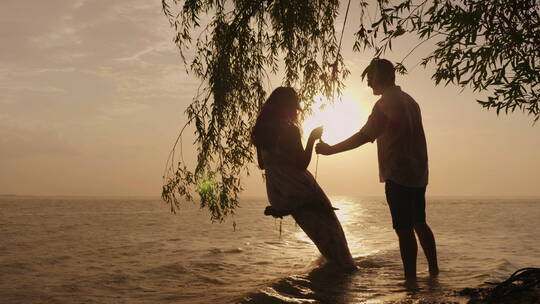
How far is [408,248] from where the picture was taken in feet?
16.6

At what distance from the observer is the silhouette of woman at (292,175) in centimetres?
554

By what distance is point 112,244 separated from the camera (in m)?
11.1

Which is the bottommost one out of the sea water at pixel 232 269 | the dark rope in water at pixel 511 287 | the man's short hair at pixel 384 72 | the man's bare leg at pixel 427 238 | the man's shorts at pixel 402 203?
the sea water at pixel 232 269

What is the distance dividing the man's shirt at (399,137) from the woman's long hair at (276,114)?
34.6 inches

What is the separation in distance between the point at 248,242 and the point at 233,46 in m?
4.95

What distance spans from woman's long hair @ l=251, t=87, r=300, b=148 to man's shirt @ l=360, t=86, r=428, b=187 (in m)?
0.88

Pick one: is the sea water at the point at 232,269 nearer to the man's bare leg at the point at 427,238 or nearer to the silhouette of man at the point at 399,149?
the man's bare leg at the point at 427,238

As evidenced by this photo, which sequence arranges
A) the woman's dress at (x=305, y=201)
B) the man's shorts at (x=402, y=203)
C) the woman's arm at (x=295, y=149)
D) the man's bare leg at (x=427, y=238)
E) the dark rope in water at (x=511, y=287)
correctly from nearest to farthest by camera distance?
the dark rope in water at (x=511, y=287)
the man's shorts at (x=402, y=203)
the man's bare leg at (x=427, y=238)
the woman's arm at (x=295, y=149)
the woman's dress at (x=305, y=201)

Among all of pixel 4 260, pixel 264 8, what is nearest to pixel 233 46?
pixel 264 8

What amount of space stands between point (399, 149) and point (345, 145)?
559 millimetres

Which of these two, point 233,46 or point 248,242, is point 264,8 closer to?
point 233,46

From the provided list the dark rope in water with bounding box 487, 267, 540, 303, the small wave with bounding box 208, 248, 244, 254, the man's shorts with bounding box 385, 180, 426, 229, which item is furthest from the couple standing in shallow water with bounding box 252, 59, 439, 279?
the small wave with bounding box 208, 248, 244, 254

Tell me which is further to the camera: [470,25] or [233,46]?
[233,46]

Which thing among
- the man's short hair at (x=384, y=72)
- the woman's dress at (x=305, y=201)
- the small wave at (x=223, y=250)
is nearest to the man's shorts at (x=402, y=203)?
the woman's dress at (x=305, y=201)
